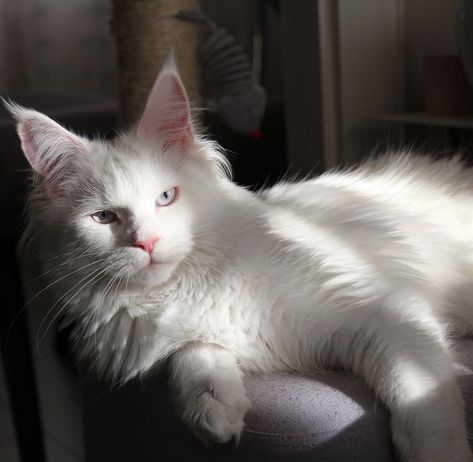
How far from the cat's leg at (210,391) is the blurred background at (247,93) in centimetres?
40

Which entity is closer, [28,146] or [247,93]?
[28,146]

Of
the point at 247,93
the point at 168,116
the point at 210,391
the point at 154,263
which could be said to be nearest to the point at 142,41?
the point at 247,93

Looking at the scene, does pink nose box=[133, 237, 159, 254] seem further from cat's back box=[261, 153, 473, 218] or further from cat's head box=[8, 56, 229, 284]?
cat's back box=[261, 153, 473, 218]

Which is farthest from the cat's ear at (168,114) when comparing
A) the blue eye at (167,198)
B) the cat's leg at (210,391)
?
the cat's leg at (210,391)

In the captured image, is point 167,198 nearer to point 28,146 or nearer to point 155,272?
point 155,272

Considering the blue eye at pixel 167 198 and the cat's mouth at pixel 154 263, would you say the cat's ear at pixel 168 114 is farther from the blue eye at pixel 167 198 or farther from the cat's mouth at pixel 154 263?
the cat's mouth at pixel 154 263

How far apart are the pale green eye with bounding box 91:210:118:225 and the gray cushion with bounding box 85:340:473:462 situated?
0.31 meters

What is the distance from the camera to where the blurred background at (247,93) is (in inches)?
75.7

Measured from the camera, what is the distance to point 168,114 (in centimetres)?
122

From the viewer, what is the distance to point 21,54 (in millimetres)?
2854

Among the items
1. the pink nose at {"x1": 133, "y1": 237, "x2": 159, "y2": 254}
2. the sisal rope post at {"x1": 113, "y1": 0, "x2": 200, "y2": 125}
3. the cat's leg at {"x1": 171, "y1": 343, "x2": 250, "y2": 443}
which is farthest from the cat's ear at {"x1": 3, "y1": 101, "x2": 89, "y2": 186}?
the sisal rope post at {"x1": 113, "y1": 0, "x2": 200, "y2": 125}

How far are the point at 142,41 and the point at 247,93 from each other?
502 mm

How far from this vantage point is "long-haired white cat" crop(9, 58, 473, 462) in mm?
1076

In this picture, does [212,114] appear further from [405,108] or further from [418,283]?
[418,283]
